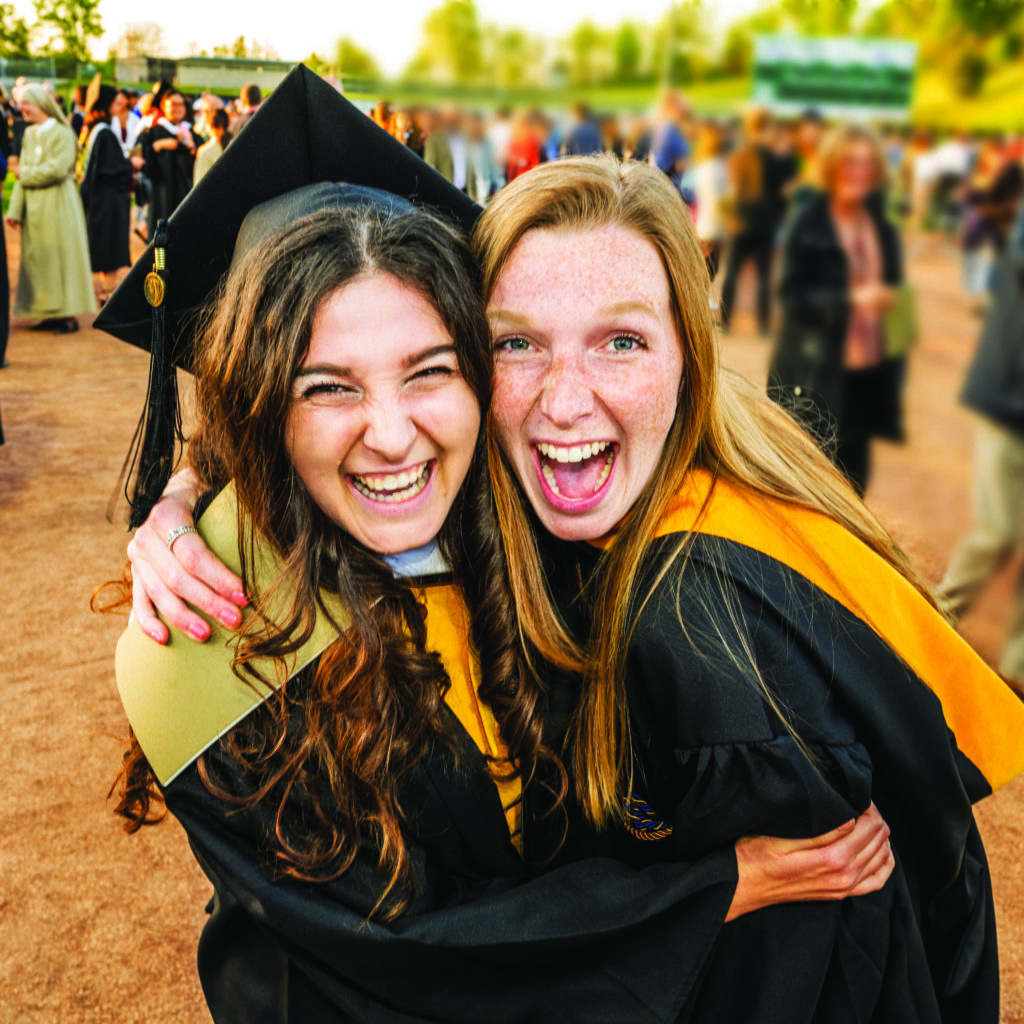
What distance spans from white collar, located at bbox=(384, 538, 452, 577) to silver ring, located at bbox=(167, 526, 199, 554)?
42cm

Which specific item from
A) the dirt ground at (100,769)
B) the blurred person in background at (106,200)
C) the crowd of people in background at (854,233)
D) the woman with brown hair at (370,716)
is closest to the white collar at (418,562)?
the woman with brown hair at (370,716)

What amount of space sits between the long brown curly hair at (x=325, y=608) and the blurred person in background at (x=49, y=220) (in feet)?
30.6

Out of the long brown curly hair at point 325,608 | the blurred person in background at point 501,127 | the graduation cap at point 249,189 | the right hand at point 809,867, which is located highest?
the blurred person in background at point 501,127

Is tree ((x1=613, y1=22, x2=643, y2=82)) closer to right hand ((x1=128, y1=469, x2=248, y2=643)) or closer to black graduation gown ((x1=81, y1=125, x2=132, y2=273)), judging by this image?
right hand ((x1=128, y1=469, x2=248, y2=643))

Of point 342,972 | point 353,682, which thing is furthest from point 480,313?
point 342,972

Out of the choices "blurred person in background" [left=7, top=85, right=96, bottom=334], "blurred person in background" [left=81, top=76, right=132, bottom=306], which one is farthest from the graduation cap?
"blurred person in background" [left=81, top=76, right=132, bottom=306]

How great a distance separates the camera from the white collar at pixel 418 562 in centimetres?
198

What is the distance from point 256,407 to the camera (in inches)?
68.8

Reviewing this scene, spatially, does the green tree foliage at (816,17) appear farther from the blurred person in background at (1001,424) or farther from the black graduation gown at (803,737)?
the black graduation gown at (803,737)

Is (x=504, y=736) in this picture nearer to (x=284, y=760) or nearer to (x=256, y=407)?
(x=284, y=760)

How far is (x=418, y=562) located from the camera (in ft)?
6.54

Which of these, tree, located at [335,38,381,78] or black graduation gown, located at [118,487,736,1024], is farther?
black graduation gown, located at [118,487,736,1024]

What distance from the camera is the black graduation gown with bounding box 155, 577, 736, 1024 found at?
1.69 metres

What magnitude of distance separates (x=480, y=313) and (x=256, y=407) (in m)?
0.45
